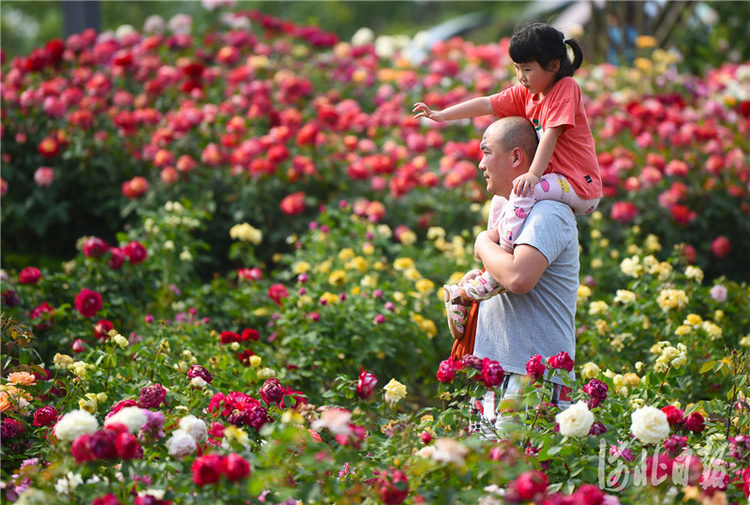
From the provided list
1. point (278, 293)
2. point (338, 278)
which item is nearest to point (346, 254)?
point (338, 278)

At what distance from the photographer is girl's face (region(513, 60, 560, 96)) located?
77.5 inches

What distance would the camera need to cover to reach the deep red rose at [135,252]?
3.39 m

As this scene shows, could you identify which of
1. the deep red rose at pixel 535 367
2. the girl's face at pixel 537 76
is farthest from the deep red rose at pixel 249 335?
the girl's face at pixel 537 76

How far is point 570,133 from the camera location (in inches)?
78.8

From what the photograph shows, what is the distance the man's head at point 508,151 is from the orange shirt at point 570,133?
2.2 inches

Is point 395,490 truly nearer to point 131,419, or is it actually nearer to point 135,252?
point 131,419

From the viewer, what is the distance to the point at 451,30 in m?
18.6

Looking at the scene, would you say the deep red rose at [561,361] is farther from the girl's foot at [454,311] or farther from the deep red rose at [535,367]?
the girl's foot at [454,311]

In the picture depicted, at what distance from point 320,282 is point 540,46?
1.80 meters

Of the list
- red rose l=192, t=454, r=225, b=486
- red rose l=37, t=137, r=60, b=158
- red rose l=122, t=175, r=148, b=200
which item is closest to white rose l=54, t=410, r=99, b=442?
red rose l=192, t=454, r=225, b=486

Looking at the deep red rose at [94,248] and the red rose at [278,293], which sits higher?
the deep red rose at [94,248]

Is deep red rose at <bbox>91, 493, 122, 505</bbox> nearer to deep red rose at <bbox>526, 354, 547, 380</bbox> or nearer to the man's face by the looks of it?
deep red rose at <bbox>526, 354, 547, 380</bbox>

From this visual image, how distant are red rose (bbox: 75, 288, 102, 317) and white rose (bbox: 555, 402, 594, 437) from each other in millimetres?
1906

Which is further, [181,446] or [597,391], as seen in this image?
[597,391]
